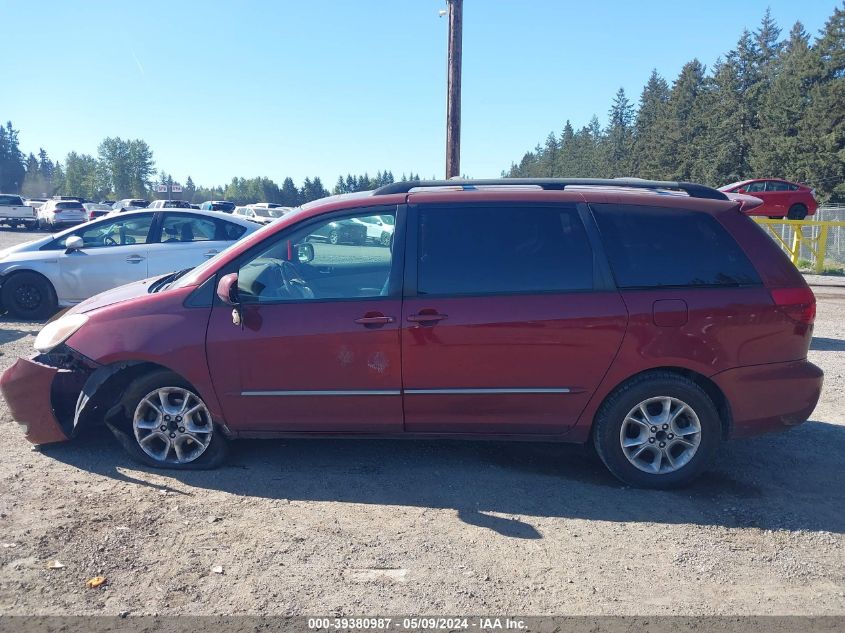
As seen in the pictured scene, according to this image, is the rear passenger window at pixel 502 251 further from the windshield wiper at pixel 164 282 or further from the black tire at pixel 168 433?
the windshield wiper at pixel 164 282

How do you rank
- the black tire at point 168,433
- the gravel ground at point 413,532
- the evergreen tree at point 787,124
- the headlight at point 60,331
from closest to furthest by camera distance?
the gravel ground at point 413,532, the black tire at point 168,433, the headlight at point 60,331, the evergreen tree at point 787,124

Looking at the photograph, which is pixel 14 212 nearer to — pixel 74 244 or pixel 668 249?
pixel 74 244

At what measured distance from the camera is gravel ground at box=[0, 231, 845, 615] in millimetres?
3301

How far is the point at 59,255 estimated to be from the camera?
10.1 meters

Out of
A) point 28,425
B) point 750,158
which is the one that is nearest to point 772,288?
point 28,425

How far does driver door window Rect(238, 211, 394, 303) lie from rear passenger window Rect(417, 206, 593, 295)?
29 centimetres

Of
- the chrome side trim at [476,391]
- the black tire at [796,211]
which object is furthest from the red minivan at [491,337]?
the black tire at [796,211]

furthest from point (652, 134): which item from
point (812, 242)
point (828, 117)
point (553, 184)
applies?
point (553, 184)

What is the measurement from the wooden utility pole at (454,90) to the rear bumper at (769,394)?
29.7 ft

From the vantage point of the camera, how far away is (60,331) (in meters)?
4.80

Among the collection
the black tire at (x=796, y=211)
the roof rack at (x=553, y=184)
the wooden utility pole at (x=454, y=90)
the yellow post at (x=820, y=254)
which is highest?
the wooden utility pole at (x=454, y=90)

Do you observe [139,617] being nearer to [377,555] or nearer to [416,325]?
[377,555]

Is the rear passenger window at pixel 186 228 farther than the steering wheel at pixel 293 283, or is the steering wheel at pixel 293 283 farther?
the rear passenger window at pixel 186 228

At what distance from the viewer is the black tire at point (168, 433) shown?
4.64m
